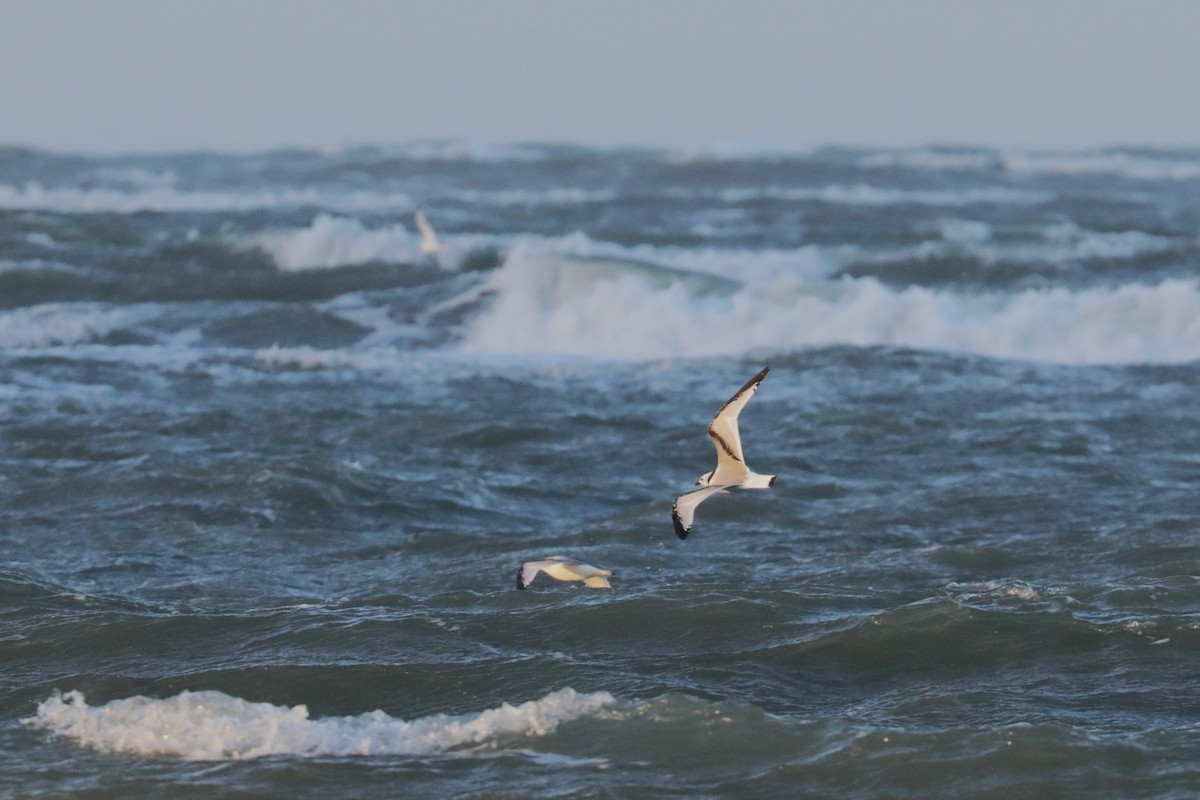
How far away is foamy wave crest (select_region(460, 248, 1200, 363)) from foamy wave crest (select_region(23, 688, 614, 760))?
13494 mm

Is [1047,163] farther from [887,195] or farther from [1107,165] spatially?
[887,195]

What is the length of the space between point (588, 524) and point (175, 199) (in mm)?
32076

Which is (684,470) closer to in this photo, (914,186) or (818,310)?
(818,310)

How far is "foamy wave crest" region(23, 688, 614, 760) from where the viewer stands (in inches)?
327

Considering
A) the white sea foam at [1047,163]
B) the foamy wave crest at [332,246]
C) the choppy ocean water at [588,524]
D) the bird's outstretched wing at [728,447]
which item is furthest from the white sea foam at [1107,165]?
the bird's outstretched wing at [728,447]

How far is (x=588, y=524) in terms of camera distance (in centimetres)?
1307

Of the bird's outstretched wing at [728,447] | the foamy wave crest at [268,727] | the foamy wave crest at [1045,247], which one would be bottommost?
the foamy wave crest at [268,727]

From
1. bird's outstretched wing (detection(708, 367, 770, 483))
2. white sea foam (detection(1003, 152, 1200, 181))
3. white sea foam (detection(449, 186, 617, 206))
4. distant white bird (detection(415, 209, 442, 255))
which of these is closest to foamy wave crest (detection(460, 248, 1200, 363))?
distant white bird (detection(415, 209, 442, 255))

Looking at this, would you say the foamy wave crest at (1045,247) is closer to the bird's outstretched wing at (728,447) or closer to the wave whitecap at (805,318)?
the wave whitecap at (805,318)

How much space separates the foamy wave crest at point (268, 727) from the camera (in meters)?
8.30

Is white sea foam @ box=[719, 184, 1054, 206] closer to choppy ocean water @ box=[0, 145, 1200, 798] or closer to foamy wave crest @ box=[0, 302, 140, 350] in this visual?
choppy ocean water @ box=[0, 145, 1200, 798]

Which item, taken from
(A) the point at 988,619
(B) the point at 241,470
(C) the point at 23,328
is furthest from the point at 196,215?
(A) the point at 988,619

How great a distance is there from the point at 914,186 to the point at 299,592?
39701 mm

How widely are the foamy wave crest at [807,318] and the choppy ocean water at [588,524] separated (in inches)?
3.2
